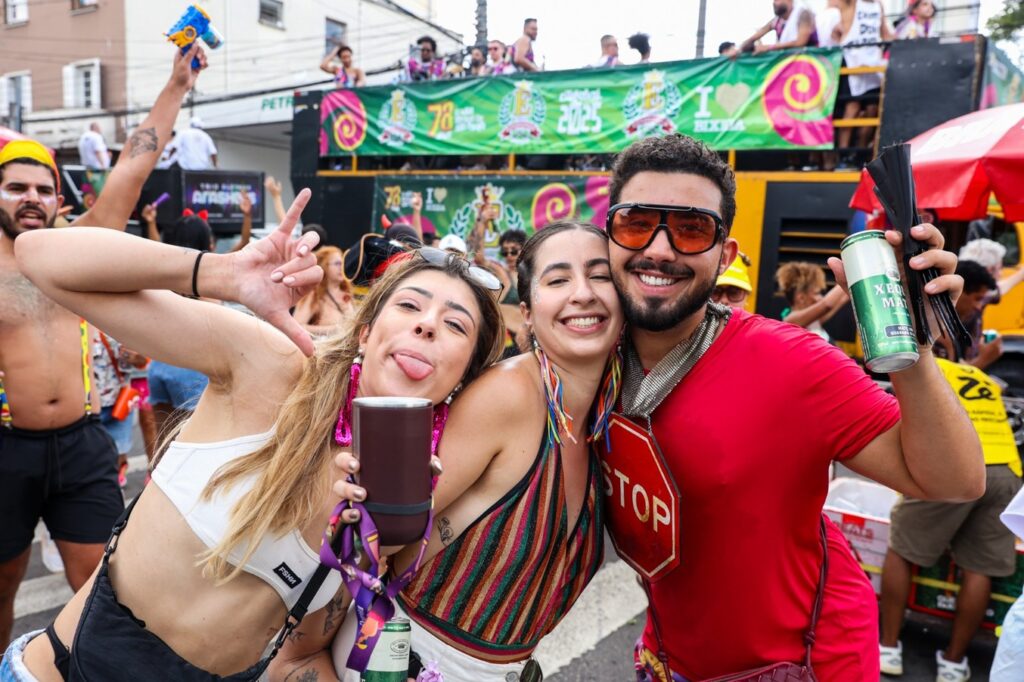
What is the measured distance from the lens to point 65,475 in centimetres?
318

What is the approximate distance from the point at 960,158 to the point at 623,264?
3.26 metres

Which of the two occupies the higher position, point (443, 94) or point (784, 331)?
point (443, 94)

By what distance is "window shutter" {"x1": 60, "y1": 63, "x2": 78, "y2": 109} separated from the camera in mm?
28219

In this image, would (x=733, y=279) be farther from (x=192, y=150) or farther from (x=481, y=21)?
(x=481, y=21)

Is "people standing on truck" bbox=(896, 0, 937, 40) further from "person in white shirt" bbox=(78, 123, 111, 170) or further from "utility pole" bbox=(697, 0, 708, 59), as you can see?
"person in white shirt" bbox=(78, 123, 111, 170)

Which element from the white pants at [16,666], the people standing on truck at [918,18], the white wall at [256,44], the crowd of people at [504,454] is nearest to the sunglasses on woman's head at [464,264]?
the crowd of people at [504,454]

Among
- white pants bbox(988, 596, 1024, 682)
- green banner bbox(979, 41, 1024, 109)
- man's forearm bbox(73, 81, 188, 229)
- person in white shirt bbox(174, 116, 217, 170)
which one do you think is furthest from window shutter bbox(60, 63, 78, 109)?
white pants bbox(988, 596, 1024, 682)

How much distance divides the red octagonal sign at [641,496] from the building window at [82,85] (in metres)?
31.4

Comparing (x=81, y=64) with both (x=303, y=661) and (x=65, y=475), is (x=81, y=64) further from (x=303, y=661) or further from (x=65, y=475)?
(x=303, y=661)

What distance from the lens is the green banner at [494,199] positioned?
9477mm

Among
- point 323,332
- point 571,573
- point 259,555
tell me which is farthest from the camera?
point 323,332

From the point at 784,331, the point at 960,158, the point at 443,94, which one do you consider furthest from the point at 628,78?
the point at 784,331

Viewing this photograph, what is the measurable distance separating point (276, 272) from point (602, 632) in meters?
2.98

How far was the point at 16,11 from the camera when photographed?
3048cm
